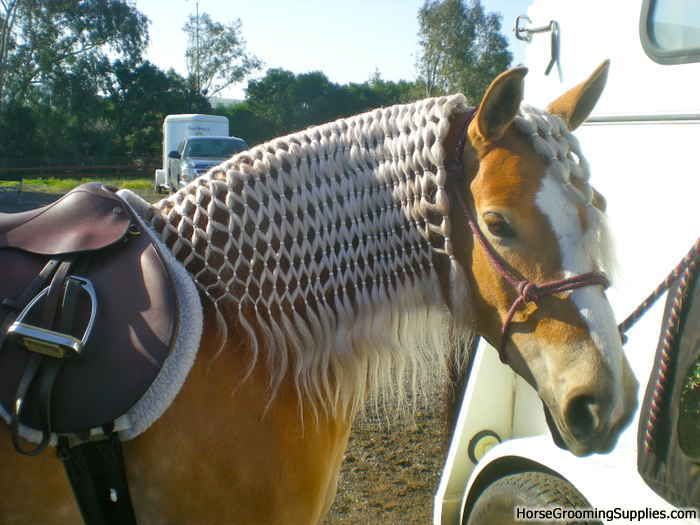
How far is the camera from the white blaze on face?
4.57 feet

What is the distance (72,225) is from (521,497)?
177 cm

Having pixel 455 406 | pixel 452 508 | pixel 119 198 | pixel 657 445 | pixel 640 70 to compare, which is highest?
pixel 640 70

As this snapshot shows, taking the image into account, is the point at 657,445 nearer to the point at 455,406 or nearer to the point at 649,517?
the point at 649,517

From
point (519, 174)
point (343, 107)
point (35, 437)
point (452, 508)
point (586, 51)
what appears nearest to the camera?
point (35, 437)

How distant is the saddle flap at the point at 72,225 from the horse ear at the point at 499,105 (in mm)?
954

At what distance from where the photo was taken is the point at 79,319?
53.1 inches

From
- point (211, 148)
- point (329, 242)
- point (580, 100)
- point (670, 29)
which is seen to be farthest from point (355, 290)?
point (211, 148)

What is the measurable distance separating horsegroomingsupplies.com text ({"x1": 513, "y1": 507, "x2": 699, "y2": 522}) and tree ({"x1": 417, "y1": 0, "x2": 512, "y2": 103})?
27017 mm

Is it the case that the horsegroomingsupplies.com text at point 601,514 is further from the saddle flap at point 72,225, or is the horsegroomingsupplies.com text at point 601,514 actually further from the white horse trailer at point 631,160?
the saddle flap at point 72,225

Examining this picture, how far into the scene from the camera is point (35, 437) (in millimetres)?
1274

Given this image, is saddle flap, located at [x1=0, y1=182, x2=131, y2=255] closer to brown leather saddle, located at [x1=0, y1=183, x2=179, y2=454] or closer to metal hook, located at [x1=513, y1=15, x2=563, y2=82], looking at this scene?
brown leather saddle, located at [x1=0, y1=183, x2=179, y2=454]

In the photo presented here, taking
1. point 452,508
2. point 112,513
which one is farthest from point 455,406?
point 112,513

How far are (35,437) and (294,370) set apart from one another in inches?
24.9

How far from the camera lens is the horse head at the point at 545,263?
139 centimetres
